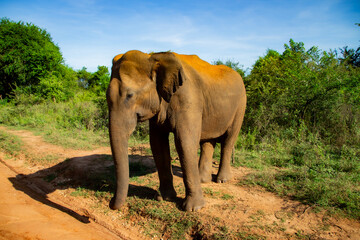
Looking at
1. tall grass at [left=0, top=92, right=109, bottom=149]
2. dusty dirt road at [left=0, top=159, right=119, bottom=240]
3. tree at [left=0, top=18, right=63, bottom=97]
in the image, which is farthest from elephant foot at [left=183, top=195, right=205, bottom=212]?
tree at [left=0, top=18, right=63, bottom=97]

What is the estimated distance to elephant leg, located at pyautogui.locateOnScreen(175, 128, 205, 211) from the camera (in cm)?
370

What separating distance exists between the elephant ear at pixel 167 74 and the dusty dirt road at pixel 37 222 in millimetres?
2144

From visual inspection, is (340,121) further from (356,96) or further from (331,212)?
(331,212)

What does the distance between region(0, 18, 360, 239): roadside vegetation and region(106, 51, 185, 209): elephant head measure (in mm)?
1140

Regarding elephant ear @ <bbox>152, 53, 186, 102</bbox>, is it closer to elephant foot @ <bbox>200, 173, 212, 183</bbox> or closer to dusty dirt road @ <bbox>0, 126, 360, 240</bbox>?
dusty dirt road @ <bbox>0, 126, 360, 240</bbox>

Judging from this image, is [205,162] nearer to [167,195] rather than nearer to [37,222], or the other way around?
[167,195]

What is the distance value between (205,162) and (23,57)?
2190cm

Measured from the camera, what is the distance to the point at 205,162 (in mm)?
→ 5254

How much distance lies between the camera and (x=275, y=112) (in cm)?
907

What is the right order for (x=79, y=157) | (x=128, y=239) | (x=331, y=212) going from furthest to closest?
(x=79, y=157) < (x=331, y=212) < (x=128, y=239)

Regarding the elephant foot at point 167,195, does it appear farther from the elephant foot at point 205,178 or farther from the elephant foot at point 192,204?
the elephant foot at point 205,178

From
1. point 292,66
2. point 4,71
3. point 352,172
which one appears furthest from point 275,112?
point 4,71

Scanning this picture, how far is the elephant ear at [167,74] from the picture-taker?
3438 mm

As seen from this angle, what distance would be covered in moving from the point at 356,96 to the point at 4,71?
23.9m
